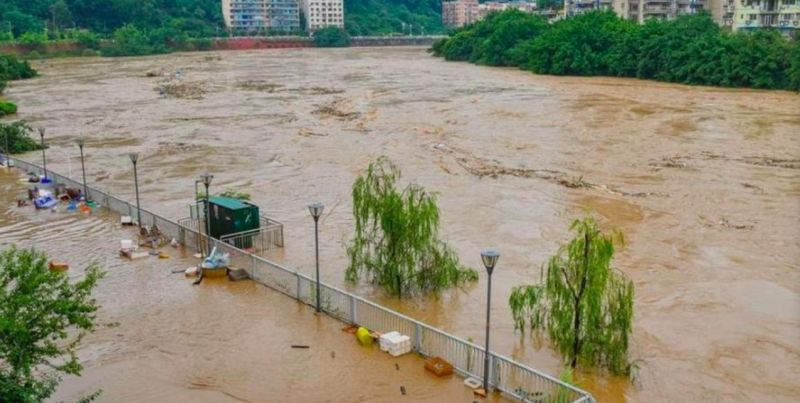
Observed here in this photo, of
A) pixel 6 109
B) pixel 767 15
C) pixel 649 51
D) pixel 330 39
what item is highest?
pixel 767 15

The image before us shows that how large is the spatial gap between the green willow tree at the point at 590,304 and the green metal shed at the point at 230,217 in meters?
10.5

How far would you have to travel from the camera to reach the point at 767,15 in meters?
92.6

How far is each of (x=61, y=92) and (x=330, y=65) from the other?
44757mm

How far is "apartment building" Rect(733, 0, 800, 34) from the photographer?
294 ft

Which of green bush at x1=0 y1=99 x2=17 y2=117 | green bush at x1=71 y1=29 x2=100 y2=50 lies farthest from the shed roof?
green bush at x1=71 y1=29 x2=100 y2=50

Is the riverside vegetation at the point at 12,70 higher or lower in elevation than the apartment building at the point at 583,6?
lower

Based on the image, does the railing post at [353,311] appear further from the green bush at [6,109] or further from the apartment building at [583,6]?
the apartment building at [583,6]

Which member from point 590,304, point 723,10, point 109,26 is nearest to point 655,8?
point 723,10

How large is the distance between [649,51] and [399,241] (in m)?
68.5

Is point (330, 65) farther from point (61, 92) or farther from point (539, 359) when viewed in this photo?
point (539, 359)

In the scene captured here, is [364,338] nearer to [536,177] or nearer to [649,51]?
[536,177]

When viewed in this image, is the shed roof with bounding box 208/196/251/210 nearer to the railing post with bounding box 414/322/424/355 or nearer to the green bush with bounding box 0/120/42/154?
the railing post with bounding box 414/322/424/355

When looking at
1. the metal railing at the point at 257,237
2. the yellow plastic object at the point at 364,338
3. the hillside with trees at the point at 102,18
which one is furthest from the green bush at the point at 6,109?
the hillside with trees at the point at 102,18

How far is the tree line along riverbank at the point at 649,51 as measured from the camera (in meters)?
68.6
